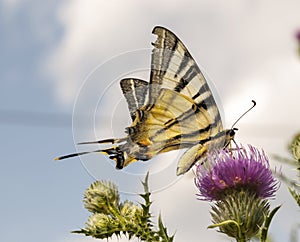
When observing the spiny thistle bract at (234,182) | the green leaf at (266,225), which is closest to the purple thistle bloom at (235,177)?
the spiny thistle bract at (234,182)

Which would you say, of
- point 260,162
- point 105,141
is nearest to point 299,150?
point 260,162

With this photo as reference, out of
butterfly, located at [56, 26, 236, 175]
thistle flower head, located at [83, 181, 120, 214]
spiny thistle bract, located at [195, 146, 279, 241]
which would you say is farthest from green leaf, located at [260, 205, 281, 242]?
thistle flower head, located at [83, 181, 120, 214]

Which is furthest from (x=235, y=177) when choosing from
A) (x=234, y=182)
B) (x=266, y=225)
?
(x=266, y=225)

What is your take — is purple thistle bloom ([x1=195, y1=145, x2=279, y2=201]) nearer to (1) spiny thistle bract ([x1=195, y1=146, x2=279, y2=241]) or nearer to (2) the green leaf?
(1) spiny thistle bract ([x1=195, y1=146, x2=279, y2=241])

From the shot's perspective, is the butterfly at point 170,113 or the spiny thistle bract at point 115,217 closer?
the spiny thistle bract at point 115,217

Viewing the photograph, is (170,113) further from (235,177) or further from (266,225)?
(266,225)

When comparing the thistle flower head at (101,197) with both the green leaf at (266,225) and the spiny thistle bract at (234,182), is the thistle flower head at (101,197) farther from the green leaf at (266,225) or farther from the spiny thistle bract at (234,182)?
the green leaf at (266,225)
